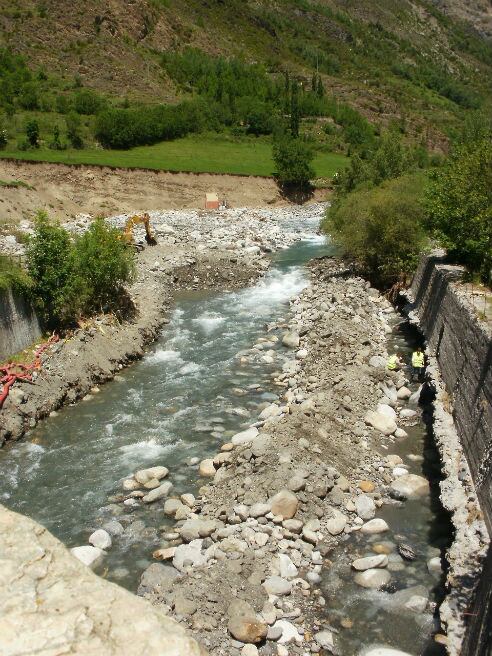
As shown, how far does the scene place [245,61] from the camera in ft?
454

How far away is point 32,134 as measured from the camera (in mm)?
60312

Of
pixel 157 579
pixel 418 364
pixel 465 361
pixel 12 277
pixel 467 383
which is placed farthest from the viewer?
pixel 418 364

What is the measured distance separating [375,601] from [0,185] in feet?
140

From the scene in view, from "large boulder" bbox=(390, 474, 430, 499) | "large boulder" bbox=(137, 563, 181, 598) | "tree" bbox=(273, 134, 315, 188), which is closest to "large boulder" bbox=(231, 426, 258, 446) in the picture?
"large boulder" bbox=(390, 474, 430, 499)

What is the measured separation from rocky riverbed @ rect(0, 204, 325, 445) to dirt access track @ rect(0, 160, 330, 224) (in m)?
3.05

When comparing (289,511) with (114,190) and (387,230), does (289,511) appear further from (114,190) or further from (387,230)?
(114,190)

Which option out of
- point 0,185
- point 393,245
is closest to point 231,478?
point 393,245

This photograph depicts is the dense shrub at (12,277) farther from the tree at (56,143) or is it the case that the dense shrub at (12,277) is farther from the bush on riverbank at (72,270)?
the tree at (56,143)

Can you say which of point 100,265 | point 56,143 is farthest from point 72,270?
point 56,143

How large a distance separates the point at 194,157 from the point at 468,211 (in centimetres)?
5493

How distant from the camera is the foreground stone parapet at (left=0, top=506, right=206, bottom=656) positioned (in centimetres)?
411

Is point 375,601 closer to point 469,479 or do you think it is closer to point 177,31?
point 469,479

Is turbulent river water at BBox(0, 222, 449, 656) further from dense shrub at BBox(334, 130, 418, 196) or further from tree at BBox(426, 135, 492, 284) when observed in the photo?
dense shrub at BBox(334, 130, 418, 196)

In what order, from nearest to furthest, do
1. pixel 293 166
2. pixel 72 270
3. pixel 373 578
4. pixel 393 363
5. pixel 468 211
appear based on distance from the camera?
1. pixel 373 578
2. pixel 468 211
3. pixel 393 363
4. pixel 72 270
5. pixel 293 166
